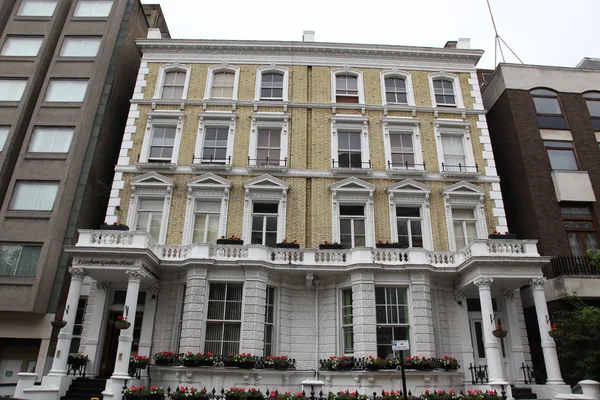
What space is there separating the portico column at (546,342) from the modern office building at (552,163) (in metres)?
2.28

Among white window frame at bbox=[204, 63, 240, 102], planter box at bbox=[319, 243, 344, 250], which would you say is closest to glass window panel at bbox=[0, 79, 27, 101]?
white window frame at bbox=[204, 63, 240, 102]

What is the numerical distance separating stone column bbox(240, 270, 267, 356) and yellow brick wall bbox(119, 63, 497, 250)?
2.83m

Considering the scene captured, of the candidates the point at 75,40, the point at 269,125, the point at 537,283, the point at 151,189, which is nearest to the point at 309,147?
the point at 269,125

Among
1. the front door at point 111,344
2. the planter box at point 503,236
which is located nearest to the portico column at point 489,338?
the planter box at point 503,236

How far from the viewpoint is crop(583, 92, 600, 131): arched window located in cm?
2187

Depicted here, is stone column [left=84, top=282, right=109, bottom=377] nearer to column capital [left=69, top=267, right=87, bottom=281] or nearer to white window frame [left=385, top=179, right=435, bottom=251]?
column capital [left=69, top=267, right=87, bottom=281]

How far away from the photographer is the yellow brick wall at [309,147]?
19203 millimetres

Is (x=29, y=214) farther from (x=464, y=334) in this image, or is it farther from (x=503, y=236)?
(x=503, y=236)

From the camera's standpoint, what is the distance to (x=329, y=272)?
1730 cm

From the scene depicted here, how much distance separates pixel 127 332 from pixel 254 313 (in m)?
4.63

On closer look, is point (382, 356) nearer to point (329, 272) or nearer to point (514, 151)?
point (329, 272)

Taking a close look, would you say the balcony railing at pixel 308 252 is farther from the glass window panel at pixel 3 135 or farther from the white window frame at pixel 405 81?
the white window frame at pixel 405 81

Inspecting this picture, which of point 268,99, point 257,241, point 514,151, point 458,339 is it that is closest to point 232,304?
point 257,241

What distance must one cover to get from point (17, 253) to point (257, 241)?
10418 millimetres
